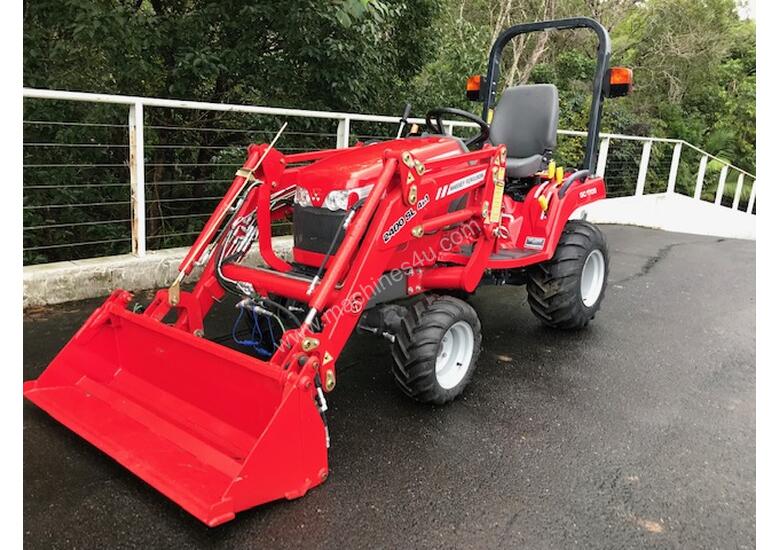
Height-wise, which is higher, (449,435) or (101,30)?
(101,30)

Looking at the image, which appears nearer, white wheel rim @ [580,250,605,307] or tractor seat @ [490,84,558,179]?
tractor seat @ [490,84,558,179]

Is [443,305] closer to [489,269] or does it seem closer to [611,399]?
[489,269]

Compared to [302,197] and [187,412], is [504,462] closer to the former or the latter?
[187,412]

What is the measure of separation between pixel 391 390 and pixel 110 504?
1.61 meters

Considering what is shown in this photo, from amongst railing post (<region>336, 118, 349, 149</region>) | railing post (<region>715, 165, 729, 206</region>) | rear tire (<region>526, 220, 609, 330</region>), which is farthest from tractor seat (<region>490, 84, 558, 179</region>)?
railing post (<region>715, 165, 729, 206</region>)

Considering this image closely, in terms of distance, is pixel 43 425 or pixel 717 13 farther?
pixel 717 13

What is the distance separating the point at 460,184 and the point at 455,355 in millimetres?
960

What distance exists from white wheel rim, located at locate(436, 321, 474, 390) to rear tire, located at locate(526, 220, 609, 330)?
125 cm

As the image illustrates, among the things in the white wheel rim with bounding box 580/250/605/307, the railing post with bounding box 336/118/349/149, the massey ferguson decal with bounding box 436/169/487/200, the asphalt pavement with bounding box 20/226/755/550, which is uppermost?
the railing post with bounding box 336/118/349/149

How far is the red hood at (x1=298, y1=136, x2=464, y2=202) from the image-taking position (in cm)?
318

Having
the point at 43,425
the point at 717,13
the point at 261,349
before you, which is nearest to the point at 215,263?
the point at 261,349

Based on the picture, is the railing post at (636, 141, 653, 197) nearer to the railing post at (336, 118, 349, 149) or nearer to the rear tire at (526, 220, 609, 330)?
the railing post at (336, 118, 349, 149)

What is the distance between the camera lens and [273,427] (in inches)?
89.4

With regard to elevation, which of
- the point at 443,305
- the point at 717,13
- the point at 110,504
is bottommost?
the point at 110,504
